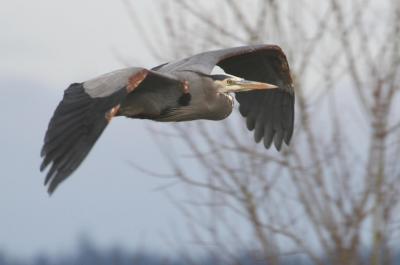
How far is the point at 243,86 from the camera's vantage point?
878cm

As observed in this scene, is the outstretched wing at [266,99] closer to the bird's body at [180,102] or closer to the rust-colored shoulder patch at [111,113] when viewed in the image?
the bird's body at [180,102]

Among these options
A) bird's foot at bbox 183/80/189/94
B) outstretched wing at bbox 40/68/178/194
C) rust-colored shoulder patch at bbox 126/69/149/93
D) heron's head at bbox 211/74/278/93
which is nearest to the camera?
outstretched wing at bbox 40/68/178/194

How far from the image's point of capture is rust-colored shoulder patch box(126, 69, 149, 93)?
7672 millimetres

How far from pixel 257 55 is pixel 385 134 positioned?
7.45ft

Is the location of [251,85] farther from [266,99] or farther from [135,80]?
[135,80]

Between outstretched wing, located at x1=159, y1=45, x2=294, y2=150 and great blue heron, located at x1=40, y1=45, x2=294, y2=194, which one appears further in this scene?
outstretched wing, located at x1=159, y1=45, x2=294, y2=150

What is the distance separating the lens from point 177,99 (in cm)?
842

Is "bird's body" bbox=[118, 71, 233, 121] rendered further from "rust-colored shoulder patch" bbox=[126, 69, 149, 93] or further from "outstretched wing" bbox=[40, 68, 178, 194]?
"rust-colored shoulder patch" bbox=[126, 69, 149, 93]

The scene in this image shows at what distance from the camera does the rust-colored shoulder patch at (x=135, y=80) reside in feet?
25.2

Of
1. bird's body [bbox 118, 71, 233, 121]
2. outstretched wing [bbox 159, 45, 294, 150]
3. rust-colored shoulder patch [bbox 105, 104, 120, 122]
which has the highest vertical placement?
rust-colored shoulder patch [bbox 105, 104, 120, 122]

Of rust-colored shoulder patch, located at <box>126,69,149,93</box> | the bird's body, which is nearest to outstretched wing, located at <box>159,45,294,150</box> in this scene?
the bird's body

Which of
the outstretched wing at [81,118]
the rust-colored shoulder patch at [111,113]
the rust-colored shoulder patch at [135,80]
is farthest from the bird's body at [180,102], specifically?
the rust-colored shoulder patch at [111,113]

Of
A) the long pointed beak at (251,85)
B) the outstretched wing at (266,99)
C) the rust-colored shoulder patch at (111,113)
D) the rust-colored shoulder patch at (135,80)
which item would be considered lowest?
the outstretched wing at (266,99)

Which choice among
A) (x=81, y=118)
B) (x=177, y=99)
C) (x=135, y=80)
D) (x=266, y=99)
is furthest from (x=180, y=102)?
(x=266, y=99)
